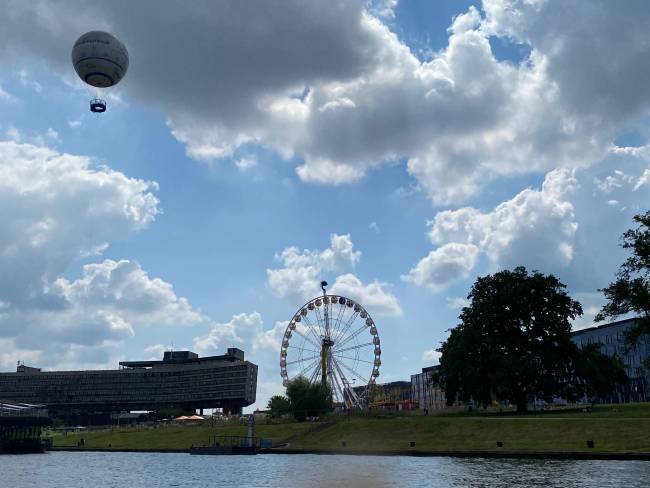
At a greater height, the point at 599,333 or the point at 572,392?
the point at 599,333

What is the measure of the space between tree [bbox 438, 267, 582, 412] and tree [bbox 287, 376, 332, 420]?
81.3 ft

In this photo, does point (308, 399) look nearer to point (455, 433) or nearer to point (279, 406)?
point (279, 406)

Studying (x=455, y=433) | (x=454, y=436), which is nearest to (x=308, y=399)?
(x=455, y=433)

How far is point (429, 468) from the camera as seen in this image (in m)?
58.1

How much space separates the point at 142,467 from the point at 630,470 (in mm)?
45578

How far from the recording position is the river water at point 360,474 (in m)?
45.0

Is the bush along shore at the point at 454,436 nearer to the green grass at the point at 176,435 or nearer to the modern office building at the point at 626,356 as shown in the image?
the green grass at the point at 176,435

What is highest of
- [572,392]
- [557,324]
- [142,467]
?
[557,324]

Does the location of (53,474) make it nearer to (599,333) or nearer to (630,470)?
(630,470)

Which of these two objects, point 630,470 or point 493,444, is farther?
point 493,444

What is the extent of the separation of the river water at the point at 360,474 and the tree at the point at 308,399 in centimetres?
5102

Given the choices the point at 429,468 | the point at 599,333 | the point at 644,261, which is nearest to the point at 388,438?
the point at 429,468

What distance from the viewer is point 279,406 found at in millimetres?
129500


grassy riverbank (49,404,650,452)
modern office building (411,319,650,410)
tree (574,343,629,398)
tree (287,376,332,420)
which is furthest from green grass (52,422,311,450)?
modern office building (411,319,650,410)
